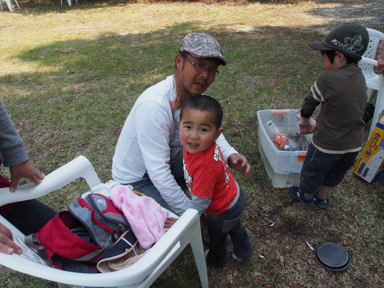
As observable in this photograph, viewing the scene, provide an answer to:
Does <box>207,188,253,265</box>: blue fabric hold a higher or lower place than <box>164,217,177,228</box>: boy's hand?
lower

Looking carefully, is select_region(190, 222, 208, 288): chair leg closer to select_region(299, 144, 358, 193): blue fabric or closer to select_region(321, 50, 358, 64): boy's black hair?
select_region(299, 144, 358, 193): blue fabric

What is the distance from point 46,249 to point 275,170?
1.84m

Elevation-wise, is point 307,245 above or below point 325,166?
below

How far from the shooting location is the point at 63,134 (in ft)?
10.7

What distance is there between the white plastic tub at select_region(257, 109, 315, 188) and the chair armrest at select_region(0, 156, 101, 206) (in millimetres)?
1505

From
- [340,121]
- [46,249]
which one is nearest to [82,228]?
[46,249]

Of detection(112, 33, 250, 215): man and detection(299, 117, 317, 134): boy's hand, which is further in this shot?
detection(299, 117, 317, 134): boy's hand

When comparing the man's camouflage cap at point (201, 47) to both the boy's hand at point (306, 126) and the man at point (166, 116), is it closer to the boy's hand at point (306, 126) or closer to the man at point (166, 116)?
the man at point (166, 116)

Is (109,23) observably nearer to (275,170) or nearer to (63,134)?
(63,134)

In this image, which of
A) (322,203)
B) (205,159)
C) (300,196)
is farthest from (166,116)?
(322,203)

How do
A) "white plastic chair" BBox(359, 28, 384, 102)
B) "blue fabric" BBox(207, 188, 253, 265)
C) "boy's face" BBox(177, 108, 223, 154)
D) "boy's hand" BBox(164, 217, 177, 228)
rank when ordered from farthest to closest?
"white plastic chair" BBox(359, 28, 384, 102), "blue fabric" BBox(207, 188, 253, 265), "boy's hand" BBox(164, 217, 177, 228), "boy's face" BBox(177, 108, 223, 154)

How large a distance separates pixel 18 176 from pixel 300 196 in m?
2.10

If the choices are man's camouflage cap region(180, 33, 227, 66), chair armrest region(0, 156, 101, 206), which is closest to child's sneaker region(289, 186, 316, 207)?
man's camouflage cap region(180, 33, 227, 66)

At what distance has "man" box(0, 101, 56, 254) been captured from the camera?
4.31 ft
